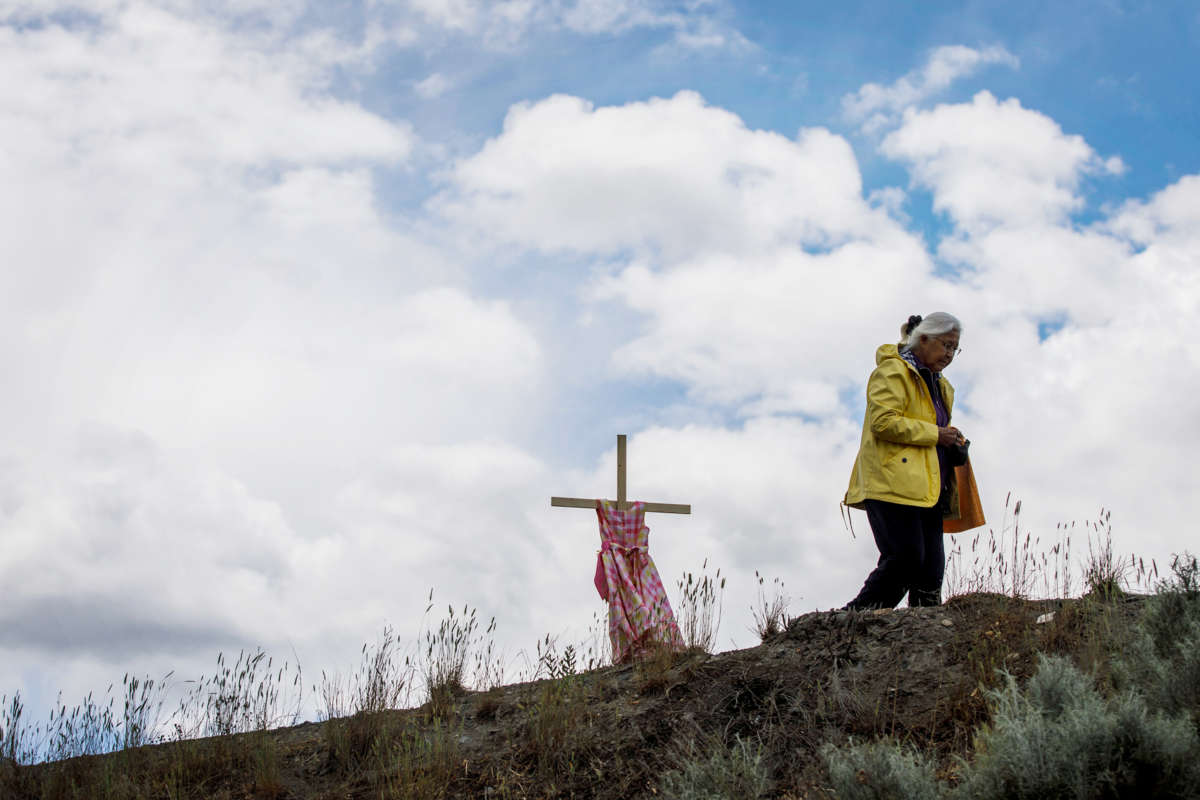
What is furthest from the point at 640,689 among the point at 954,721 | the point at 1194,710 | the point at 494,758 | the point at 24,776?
the point at 24,776

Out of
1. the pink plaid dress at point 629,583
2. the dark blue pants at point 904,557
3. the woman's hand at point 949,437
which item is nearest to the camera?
the dark blue pants at point 904,557

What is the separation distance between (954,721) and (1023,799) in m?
1.34

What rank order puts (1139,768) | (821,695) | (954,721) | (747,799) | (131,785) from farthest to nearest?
(131,785) → (821,695) → (954,721) → (747,799) → (1139,768)

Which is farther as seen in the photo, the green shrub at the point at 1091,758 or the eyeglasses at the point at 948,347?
the eyeglasses at the point at 948,347

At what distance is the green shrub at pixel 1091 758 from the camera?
11.4 feet

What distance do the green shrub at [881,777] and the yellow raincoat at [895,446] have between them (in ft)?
7.29

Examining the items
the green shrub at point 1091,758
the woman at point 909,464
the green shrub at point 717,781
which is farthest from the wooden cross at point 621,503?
the green shrub at point 1091,758

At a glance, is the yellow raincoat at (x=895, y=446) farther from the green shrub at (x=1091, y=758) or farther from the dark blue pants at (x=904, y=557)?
the green shrub at (x=1091, y=758)

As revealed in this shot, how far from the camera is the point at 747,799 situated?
4.17 meters

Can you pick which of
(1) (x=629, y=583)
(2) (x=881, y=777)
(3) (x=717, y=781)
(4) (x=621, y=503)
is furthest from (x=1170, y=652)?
(4) (x=621, y=503)

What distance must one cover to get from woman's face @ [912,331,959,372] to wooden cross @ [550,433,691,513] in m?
2.74

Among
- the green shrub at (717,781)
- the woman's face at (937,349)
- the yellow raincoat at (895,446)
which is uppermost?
the woman's face at (937,349)

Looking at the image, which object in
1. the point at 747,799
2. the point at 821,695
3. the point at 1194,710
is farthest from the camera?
the point at 821,695

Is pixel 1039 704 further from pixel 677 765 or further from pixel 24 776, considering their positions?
pixel 24 776
